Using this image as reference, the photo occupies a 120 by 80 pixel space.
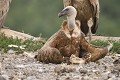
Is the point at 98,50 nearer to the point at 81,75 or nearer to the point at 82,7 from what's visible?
the point at 81,75

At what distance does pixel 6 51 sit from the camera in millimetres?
14312

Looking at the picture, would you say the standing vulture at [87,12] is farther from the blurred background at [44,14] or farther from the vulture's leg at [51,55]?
the blurred background at [44,14]

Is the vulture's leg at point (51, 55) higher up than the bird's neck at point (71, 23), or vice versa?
the bird's neck at point (71, 23)

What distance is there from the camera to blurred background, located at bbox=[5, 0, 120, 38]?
151ft

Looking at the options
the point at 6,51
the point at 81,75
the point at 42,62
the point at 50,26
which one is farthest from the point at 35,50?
the point at 50,26

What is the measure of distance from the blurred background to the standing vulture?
26645mm

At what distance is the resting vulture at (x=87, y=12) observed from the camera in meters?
17.0

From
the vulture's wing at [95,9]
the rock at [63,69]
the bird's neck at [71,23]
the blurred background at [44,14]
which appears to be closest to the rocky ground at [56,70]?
the rock at [63,69]

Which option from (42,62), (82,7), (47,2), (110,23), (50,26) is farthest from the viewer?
(47,2)

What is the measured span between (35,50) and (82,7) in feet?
8.51

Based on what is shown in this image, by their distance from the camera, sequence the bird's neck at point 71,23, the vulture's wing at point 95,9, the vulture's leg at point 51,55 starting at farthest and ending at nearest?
1. the vulture's wing at point 95,9
2. the bird's neck at point 71,23
3. the vulture's leg at point 51,55

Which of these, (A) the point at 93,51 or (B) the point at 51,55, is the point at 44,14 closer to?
(A) the point at 93,51

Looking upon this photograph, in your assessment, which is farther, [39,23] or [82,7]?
[39,23]

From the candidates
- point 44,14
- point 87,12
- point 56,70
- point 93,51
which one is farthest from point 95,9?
point 44,14
